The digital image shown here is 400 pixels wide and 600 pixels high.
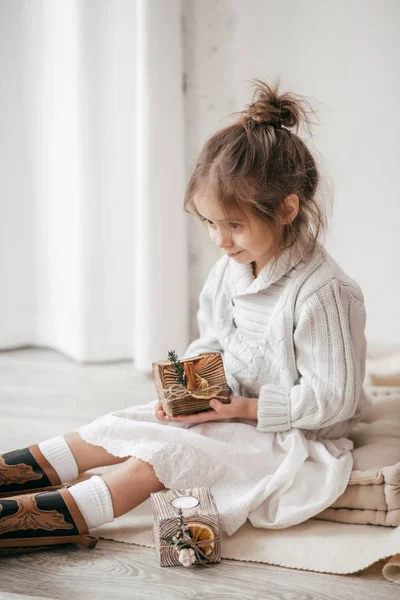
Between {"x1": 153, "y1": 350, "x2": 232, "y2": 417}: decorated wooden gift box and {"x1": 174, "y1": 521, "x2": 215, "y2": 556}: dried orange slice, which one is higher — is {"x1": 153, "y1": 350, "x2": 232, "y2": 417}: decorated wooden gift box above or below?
above

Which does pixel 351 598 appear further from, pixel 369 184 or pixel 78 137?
pixel 78 137

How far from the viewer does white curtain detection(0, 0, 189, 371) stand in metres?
2.30

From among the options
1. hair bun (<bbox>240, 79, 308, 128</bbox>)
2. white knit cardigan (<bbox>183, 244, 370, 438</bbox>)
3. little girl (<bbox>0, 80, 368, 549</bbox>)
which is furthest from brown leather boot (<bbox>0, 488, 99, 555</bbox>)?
hair bun (<bbox>240, 79, 308, 128</bbox>)

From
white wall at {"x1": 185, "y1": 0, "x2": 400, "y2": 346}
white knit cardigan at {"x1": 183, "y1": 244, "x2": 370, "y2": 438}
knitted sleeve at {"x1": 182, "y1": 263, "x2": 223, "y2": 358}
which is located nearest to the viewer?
white knit cardigan at {"x1": 183, "y1": 244, "x2": 370, "y2": 438}

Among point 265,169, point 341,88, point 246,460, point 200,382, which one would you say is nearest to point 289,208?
point 265,169

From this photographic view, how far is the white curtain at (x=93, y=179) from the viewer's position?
2.30m

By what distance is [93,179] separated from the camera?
247 centimetres

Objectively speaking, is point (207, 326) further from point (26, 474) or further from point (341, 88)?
point (341, 88)

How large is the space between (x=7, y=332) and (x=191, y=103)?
108 centimetres

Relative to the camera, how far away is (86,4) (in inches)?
92.9

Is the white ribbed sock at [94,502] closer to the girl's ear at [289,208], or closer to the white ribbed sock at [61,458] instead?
the white ribbed sock at [61,458]

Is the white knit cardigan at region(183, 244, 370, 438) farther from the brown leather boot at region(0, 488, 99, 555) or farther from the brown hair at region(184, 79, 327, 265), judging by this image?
the brown leather boot at region(0, 488, 99, 555)

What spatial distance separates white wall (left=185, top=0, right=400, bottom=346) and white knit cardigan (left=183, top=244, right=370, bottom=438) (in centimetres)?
93

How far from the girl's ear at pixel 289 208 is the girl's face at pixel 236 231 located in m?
0.04
